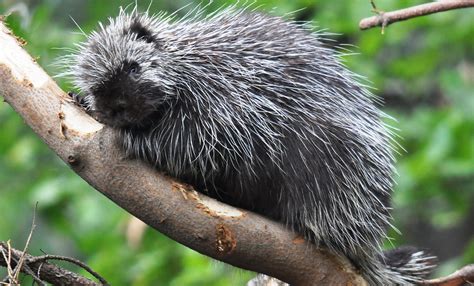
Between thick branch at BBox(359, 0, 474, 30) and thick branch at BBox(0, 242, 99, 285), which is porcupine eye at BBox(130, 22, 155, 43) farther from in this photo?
thick branch at BBox(0, 242, 99, 285)

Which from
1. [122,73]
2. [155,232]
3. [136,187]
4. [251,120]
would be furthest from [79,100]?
[155,232]

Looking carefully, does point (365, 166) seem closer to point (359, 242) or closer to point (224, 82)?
point (359, 242)

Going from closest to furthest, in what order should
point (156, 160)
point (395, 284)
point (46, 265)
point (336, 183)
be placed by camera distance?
point (46, 265) → point (156, 160) → point (336, 183) → point (395, 284)

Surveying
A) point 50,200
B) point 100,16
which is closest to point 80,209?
point 50,200

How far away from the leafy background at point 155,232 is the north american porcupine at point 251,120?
44.1 inches

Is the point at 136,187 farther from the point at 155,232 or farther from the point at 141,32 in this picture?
the point at 155,232

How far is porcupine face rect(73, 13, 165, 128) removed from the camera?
3105 millimetres

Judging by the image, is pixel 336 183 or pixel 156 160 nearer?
pixel 156 160

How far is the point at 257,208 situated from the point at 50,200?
2.88 m

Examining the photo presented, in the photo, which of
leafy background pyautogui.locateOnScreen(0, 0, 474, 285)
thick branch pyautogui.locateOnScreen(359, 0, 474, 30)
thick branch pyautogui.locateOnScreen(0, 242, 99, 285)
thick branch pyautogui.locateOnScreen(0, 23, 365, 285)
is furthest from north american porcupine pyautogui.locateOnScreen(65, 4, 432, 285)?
leafy background pyautogui.locateOnScreen(0, 0, 474, 285)

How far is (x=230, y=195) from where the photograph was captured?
10.7 feet

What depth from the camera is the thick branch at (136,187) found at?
9.59ft

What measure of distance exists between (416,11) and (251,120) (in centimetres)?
72

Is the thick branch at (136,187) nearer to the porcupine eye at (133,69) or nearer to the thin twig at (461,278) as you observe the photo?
the porcupine eye at (133,69)
